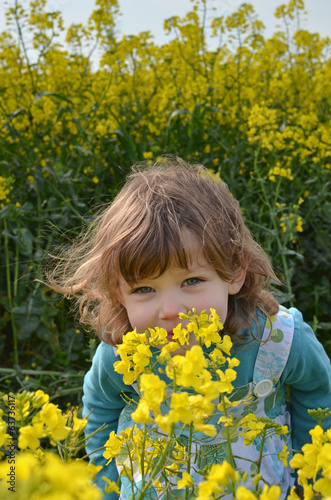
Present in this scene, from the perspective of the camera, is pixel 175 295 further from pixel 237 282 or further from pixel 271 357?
pixel 271 357

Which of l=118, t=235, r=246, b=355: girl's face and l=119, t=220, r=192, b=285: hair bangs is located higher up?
l=119, t=220, r=192, b=285: hair bangs

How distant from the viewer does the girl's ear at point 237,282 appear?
157cm

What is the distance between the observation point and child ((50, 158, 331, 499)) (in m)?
1.41

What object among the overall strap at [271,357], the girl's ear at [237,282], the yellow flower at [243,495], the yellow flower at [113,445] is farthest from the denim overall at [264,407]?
the yellow flower at [243,495]

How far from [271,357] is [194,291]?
0.38m

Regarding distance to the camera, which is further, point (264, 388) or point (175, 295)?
point (264, 388)

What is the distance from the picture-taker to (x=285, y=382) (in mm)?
1726

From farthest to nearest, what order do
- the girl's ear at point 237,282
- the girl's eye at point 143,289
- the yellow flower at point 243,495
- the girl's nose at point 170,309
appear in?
the girl's ear at point 237,282
the girl's eye at point 143,289
the girl's nose at point 170,309
the yellow flower at point 243,495

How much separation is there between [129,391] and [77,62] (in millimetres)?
2627

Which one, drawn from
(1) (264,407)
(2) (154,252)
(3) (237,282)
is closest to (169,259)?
(2) (154,252)

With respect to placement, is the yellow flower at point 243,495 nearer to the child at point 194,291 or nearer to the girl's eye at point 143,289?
the child at point 194,291

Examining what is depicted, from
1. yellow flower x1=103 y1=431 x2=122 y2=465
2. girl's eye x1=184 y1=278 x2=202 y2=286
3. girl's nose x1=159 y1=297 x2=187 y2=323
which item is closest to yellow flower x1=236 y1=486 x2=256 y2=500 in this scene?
yellow flower x1=103 y1=431 x2=122 y2=465

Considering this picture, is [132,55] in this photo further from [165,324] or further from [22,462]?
[22,462]

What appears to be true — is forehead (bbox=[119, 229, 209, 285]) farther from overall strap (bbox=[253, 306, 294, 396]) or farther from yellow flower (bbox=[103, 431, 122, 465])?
yellow flower (bbox=[103, 431, 122, 465])
